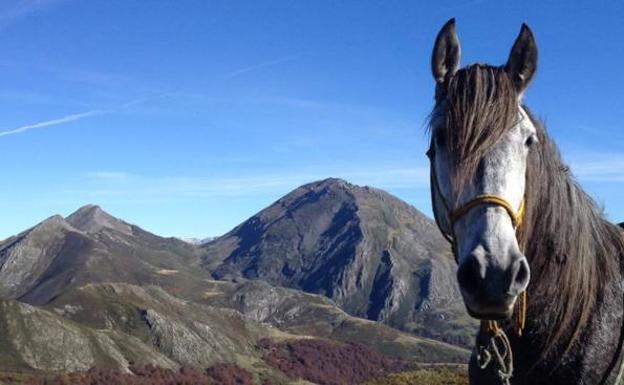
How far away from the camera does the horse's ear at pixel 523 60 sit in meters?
4.16

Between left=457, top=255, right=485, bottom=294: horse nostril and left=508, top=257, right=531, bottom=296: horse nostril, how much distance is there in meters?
0.18

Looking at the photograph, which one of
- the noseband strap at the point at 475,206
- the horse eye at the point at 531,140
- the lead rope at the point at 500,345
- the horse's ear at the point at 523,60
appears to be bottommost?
the lead rope at the point at 500,345

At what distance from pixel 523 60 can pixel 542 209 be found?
1.04 meters

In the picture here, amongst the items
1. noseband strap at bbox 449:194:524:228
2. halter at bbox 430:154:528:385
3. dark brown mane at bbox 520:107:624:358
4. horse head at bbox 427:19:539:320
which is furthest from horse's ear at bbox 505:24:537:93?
noseband strap at bbox 449:194:524:228

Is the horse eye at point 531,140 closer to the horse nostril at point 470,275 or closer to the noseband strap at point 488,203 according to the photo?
the noseband strap at point 488,203

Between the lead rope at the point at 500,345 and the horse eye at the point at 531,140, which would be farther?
the horse eye at the point at 531,140

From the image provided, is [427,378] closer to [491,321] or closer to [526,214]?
[491,321]

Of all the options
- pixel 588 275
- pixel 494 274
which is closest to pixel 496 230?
pixel 494 274

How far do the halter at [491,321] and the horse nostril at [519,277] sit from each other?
17.4 inches

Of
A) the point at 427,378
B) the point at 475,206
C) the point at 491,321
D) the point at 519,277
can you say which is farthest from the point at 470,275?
the point at 427,378

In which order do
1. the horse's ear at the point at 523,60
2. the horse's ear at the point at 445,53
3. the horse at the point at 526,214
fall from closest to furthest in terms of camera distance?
the horse at the point at 526,214, the horse's ear at the point at 523,60, the horse's ear at the point at 445,53

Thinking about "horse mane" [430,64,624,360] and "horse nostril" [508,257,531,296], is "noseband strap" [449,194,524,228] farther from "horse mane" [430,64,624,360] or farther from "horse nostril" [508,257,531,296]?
"horse nostril" [508,257,531,296]

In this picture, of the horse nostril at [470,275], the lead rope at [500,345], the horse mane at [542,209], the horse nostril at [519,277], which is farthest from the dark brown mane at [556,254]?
the horse nostril at [470,275]

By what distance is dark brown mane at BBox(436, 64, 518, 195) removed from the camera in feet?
12.9
